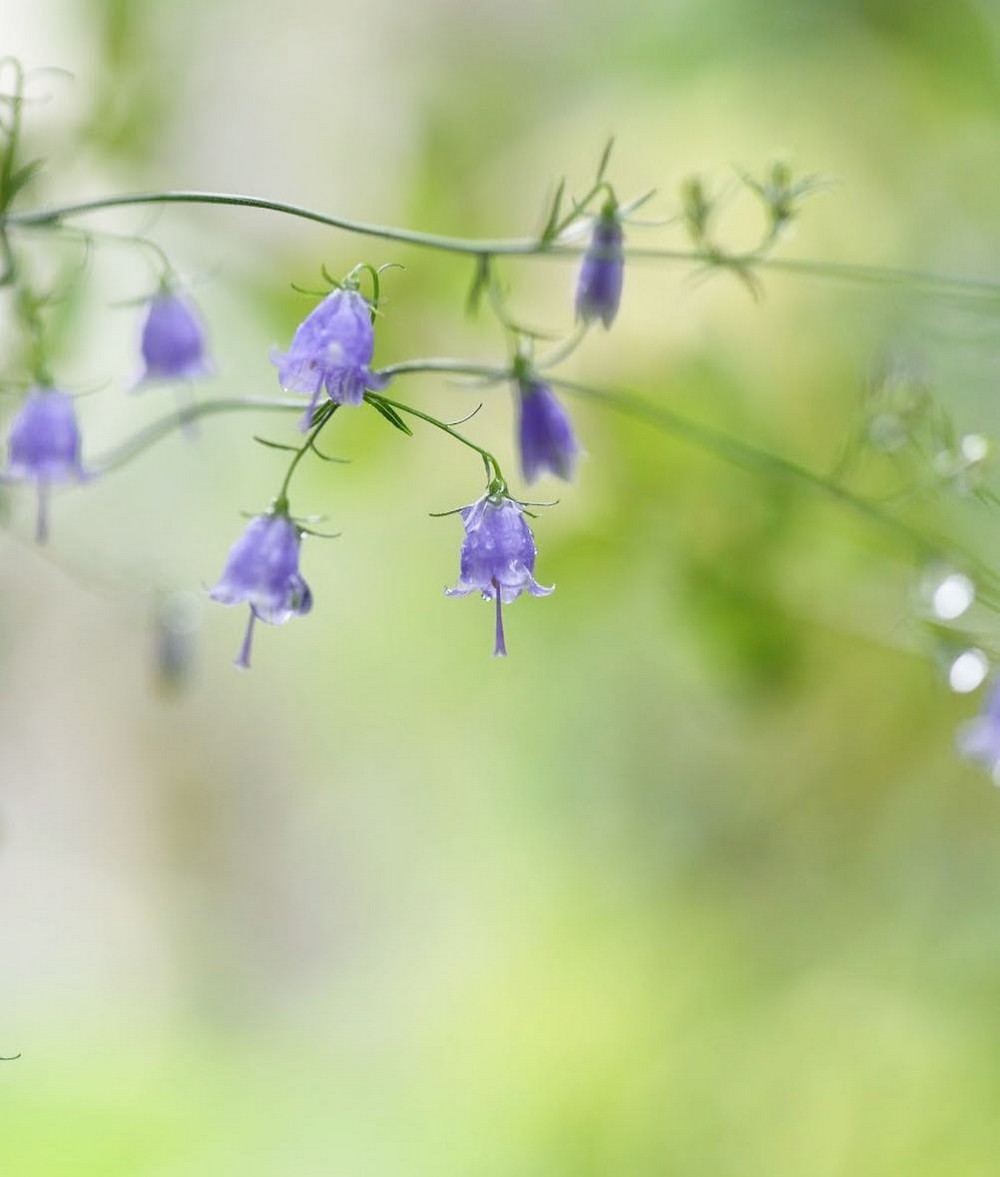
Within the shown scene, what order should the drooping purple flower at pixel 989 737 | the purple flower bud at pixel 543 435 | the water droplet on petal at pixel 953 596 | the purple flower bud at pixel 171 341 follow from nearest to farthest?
1. the purple flower bud at pixel 543 435
2. the purple flower bud at pixel 171 341
3. the drooping purple flower at pixel 989 737
4. the water droplet on petal at pixel 953 596

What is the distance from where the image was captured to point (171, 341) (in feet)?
5.55

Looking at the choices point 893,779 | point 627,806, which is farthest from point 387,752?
point 893,779

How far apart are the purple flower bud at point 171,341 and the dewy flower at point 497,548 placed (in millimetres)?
524

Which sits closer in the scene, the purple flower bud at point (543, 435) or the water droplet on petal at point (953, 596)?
the purple flower bud at point (543, 435)

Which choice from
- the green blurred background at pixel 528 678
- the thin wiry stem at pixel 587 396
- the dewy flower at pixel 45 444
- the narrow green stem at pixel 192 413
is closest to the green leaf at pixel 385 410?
the thin wiry stem at pixel 587 396

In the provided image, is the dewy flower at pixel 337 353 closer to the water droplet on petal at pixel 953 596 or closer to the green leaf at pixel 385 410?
the green leaf at pixel 385 410

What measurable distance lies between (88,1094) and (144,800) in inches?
51.9

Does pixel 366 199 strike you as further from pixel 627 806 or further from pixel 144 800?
pixel 144 800

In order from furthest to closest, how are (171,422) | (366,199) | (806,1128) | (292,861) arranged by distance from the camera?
1. (292,861)
2. (366,199)
3. (806,1128)
4. (171,422)

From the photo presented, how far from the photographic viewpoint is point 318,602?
161 inches

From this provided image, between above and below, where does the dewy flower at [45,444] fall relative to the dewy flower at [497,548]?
above

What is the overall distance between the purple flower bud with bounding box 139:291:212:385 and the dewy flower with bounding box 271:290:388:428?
1.12 feet

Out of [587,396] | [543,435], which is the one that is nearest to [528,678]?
[587,396]

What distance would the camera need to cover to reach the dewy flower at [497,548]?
1.40 meters
